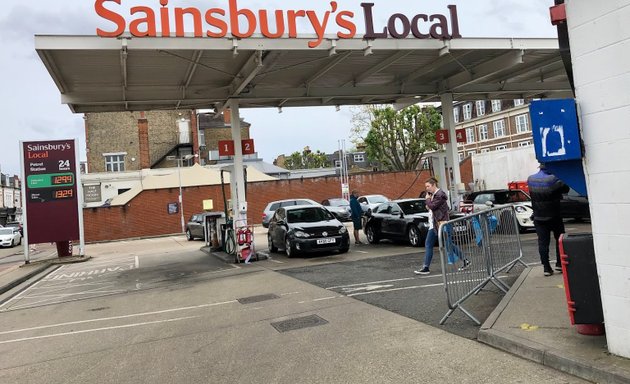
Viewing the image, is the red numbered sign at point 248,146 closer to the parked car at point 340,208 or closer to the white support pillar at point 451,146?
the white support pillar at point 451,146

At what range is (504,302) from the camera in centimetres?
625

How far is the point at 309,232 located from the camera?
1388cm

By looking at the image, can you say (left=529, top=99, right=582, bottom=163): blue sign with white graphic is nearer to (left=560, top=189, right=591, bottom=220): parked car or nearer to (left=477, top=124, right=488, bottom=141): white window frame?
(left=560, top=189, right=591, bottom=220): parked car

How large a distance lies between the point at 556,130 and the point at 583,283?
1450mm

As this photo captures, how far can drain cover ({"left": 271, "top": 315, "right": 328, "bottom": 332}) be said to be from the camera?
20.9 feet

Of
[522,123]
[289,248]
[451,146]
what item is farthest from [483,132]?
[289,248]

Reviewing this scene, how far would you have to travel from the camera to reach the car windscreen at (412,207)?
15.0 metres

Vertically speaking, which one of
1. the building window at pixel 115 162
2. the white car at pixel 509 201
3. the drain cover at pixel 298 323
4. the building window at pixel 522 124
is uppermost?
the building window at pixel 522 124

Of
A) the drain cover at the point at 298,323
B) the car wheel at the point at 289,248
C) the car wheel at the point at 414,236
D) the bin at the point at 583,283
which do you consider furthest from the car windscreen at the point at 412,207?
the bin at the point at 583,283

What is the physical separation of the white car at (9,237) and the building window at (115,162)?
16872mm

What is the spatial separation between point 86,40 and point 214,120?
50.7 metres

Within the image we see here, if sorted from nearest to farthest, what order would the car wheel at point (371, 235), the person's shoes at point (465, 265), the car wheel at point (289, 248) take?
the person's shoes at point (465, 265)
the car wheel at point (289, 248)
the car wheel at point (371, 235)

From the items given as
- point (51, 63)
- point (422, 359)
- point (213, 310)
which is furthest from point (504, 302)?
point (51, 63)

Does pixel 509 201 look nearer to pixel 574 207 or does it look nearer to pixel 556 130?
pixel 574 207
